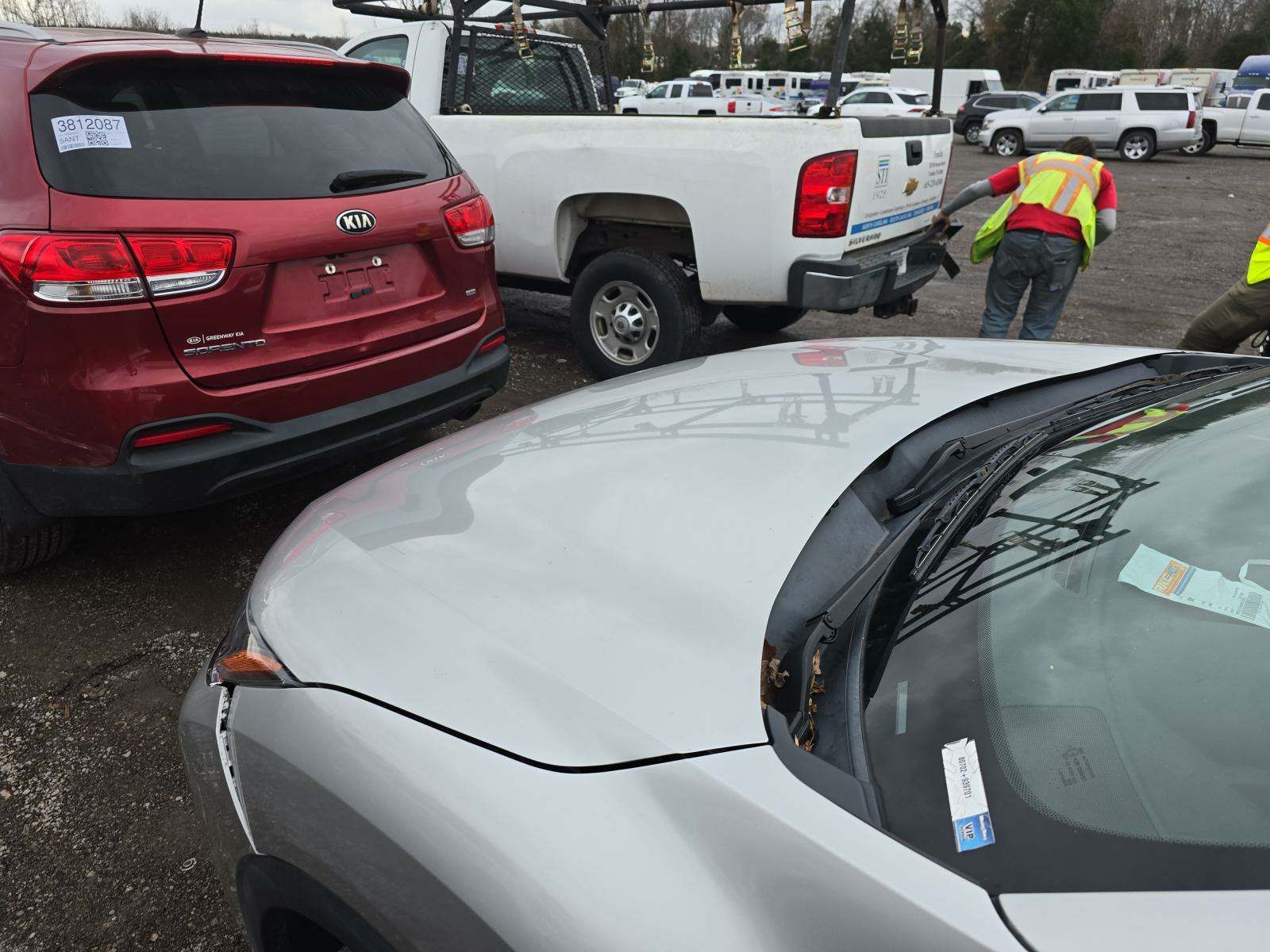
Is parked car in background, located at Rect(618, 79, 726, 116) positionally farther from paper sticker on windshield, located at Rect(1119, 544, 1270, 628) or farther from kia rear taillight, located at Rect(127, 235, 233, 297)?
paper sticker on windshield, located at Rect(1119, 544, 1270, 628)

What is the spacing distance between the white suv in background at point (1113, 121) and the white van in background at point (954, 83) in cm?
1212

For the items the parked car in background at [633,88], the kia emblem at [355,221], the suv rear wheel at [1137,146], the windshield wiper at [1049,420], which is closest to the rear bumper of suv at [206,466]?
the kia emblem at [355,221]

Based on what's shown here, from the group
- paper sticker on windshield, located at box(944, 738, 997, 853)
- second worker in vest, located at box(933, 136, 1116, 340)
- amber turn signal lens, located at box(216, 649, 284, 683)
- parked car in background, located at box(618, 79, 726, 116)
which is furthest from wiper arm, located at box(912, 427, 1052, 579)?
parked car in background, located at box(618, 79, 726, 116)

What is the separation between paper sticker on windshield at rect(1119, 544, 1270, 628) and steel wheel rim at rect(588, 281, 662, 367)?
380cm

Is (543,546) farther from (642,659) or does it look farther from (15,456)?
(15,456)

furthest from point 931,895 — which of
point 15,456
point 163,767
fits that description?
point 15,456

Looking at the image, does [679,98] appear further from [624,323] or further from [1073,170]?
[624,323]

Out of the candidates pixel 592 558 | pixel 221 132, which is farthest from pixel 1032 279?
pixel 592 558

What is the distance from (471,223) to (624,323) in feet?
6.01

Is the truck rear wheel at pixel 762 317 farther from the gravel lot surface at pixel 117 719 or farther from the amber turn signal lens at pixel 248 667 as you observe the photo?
the amber turn signal lens at pixel 248 667

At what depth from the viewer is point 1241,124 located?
22.8 metres

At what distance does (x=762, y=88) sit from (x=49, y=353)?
40738 mm

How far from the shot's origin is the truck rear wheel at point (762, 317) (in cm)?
612

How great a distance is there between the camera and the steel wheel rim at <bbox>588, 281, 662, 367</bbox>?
16.3 feet
